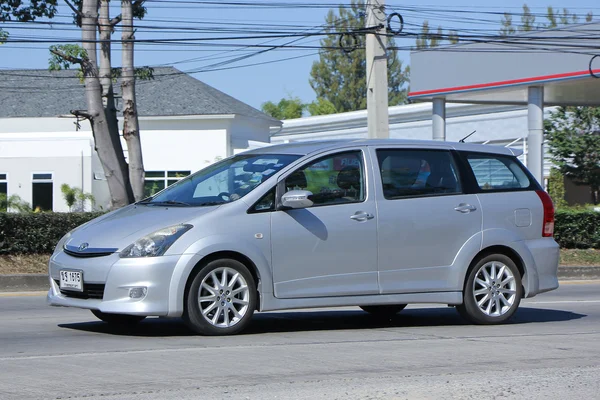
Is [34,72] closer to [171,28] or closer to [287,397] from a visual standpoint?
[171,28]

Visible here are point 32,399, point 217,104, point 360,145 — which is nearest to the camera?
point 32,399

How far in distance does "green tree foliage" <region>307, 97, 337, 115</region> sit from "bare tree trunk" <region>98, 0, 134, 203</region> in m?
68.4

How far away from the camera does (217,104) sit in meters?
47.8

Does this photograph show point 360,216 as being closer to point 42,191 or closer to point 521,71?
point 521,71

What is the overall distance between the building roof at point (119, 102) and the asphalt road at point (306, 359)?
36.8m

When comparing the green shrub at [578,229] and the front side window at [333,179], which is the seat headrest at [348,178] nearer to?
the front side window at [333,179]

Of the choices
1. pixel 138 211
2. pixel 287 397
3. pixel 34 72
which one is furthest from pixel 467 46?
pixel 34 72

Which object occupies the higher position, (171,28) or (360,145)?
(171,28)

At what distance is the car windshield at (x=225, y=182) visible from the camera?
9148 mm

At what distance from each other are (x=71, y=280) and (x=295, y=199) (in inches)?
81.2

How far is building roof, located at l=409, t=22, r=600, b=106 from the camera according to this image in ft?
82.7

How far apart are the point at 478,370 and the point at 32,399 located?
124 inches

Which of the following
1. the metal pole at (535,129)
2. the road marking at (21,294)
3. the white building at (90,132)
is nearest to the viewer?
the road marking at (21,294)

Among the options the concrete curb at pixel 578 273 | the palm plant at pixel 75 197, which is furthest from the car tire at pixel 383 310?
the palm plant at pixel 75 197
